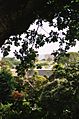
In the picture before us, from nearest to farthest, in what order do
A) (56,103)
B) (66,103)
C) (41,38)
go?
(41,38) < (66,103) < (56,103)

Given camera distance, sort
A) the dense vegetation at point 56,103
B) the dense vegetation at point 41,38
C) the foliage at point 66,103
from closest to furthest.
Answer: the dense vegetation at point 41,38, the dense vegetation at point 56,103, the foliage at point 66,103

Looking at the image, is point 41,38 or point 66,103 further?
point 66,103

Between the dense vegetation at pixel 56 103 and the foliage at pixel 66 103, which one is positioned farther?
the foliage at pixel 66 103

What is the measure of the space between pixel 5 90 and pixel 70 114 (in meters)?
15.8

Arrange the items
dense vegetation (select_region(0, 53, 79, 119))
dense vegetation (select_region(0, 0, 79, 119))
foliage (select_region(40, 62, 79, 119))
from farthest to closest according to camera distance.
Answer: foliage (select_region(40, 62, 79, 119)) < dense vegetation (select_region(0, 53, 79, 119)) < dense vegetation (select_region(0, 0, 79, 119))

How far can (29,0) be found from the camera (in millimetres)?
4605

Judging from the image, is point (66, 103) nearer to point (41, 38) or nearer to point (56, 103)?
point (56, 103)

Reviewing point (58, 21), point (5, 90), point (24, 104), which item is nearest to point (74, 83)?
point (24, 104)

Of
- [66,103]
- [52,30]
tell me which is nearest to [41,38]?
[52,30]

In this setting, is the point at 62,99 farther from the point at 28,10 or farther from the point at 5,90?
the point at 5,90

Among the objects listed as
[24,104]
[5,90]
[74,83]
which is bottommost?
[24,104]

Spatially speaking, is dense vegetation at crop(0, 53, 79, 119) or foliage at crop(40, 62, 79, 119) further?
foliage at crop(40, 62, 79, 119)

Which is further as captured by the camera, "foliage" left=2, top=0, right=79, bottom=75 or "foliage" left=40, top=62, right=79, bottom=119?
"foliage" left=40, top=62, right=79, bottom=119

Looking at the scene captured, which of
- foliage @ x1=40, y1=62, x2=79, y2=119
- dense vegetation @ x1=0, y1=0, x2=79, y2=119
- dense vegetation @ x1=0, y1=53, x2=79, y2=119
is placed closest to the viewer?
dense vegetation @ x1=0, y1=0, x2=79, y2=119
